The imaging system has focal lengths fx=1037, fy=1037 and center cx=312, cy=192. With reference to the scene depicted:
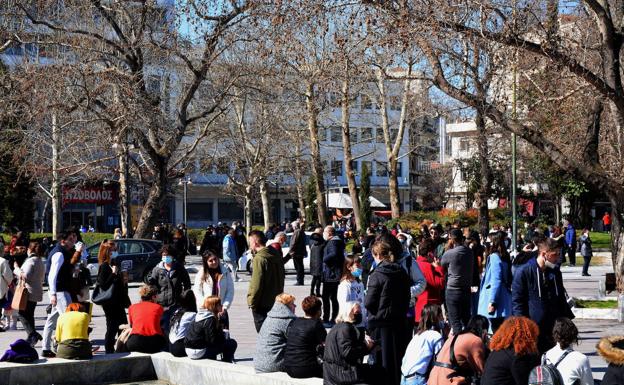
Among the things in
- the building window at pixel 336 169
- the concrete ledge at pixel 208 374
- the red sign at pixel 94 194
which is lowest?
the concrete ledge at pixel 208 374

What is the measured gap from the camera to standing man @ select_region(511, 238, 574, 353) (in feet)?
35.7

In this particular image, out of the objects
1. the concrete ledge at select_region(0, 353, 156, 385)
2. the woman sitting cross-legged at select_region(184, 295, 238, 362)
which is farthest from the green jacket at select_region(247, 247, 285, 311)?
the concrete ledge at select_region(0, 353, 156, 385)

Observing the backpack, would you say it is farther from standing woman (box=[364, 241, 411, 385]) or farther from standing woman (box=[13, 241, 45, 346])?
standing woman (box=[13, 241, 45, 346])

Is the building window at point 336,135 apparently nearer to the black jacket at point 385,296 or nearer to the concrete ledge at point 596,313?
the concrete ledge at point 596,313

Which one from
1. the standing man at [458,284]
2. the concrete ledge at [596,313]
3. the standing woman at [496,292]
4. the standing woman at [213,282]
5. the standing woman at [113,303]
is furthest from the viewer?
the concrete ledge at [596,313]

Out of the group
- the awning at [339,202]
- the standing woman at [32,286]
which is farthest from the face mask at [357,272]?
the awning at [339,202]

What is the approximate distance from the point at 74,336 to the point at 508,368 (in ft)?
20.9

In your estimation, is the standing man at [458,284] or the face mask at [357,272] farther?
the face mask at [357,272]

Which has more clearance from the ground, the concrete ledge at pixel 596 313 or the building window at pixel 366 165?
the building window at pixel 366 165

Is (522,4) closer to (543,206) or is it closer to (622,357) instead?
(622,357)

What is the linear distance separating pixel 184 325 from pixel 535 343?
5.62 meters

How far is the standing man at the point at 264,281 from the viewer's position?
12.8 meters

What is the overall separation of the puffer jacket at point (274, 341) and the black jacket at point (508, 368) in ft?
10.5

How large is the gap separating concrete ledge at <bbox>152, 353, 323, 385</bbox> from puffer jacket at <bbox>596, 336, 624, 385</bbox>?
3.16 m
